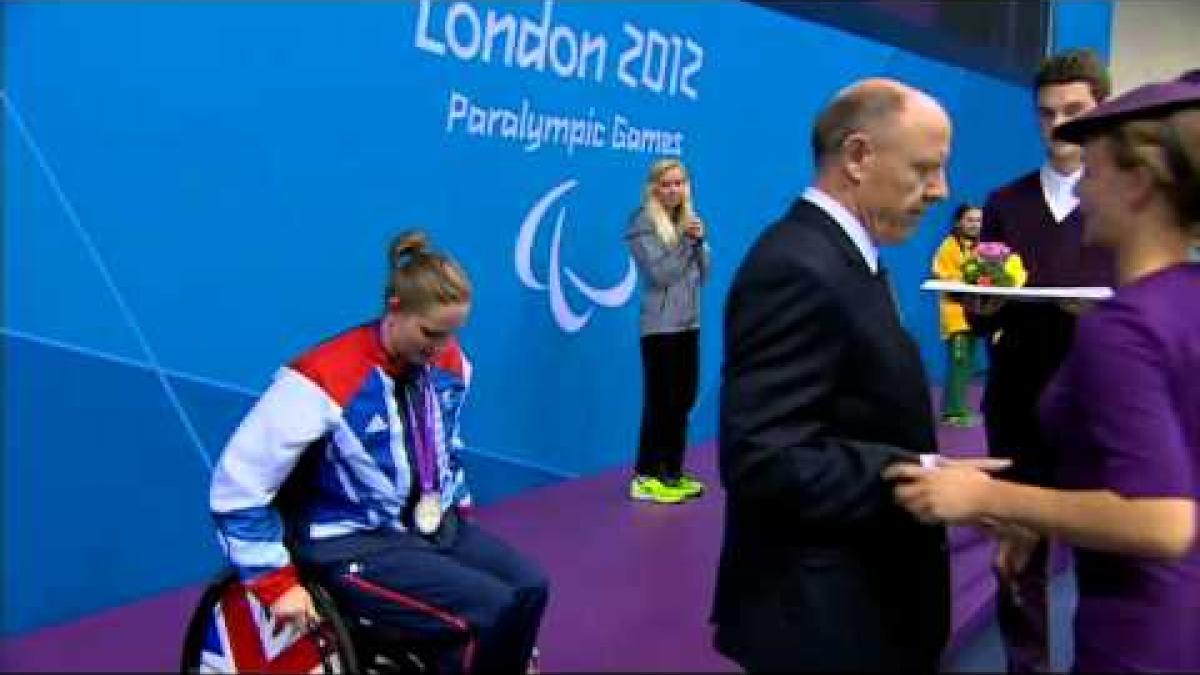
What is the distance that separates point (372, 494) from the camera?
2.26 metres

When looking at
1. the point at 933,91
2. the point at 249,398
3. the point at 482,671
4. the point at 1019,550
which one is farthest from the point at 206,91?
the point at 933,91

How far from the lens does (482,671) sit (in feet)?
7.30

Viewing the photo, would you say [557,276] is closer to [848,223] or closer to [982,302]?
[982,302]

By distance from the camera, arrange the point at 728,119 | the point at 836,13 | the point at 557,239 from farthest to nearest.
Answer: the point at 836,13 < the point at 728,119 < the point at 557,239

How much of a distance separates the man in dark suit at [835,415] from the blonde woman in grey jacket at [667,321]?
116 inches

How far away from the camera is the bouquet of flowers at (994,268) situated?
244cm

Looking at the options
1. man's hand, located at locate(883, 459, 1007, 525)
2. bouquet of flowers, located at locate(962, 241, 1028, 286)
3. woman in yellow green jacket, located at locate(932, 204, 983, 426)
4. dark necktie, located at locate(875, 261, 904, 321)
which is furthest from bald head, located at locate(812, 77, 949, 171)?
woman in yellow green jacket, located at locate(932, 204, 983, 426)

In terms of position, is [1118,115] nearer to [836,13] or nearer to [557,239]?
[557,239]

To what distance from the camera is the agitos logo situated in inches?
174

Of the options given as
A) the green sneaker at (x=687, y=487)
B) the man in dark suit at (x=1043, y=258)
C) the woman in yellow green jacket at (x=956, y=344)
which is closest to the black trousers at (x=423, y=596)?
the man in dark suit at (x=1043, y=258)

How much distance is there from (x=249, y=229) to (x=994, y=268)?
196 centimetres

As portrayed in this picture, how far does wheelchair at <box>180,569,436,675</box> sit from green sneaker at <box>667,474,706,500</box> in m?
2.44

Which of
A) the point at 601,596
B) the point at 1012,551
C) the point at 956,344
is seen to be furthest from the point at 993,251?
the point at 956,344

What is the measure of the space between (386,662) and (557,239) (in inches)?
99.9
